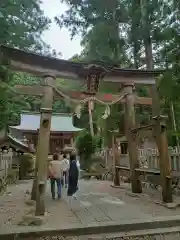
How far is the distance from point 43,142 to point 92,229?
265 cm

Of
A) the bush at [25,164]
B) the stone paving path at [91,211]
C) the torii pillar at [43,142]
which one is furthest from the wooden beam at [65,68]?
the bush at [25,164]

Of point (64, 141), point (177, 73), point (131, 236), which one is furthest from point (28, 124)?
point (131, 236)

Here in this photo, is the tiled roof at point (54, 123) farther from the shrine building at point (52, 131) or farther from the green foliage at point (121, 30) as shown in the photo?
the green foliage at point (121, 30)

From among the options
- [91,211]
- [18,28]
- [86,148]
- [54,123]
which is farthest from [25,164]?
[54,123]

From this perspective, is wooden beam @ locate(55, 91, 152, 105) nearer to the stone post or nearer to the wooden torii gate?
the wooden torii gate

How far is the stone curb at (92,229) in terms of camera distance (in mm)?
4461

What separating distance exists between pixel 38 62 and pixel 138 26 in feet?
37.5

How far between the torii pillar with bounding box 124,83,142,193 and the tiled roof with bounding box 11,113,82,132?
17763 mm

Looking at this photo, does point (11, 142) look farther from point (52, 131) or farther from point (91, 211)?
point (91, 211)

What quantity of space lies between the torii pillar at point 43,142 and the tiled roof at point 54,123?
60.8ft

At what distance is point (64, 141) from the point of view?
1073 inches

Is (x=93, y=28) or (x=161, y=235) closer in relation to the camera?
(x=161, y=235)

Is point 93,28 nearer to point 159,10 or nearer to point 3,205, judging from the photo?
point 159,10

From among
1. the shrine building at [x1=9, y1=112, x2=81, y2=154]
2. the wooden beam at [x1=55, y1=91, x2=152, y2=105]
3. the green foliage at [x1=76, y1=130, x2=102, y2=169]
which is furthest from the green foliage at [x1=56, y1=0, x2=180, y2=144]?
the shrine building at [x1=9, y1=112, x2=81, y2=154]
